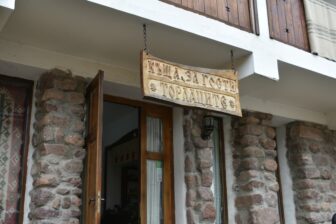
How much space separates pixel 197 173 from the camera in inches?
195

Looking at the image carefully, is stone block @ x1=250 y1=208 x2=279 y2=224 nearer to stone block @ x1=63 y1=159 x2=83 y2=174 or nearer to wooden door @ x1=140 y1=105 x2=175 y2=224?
wooden door @ x1=140 y1=105 x2=175 y2=224

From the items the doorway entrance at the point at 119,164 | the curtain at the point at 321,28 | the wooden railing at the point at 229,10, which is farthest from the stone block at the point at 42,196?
the curtain at the point at 321,28

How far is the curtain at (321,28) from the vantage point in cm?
517

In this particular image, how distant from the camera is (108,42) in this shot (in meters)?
4.15

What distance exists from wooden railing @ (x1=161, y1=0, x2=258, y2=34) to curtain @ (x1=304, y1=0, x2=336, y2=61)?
35.4 inches

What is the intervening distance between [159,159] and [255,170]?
1.24 meters

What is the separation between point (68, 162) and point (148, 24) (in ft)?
4.87

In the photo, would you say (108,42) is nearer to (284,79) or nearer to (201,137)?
(201,137)

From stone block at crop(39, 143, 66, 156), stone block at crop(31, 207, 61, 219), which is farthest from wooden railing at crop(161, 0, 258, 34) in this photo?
stone block at crop(31, 207, 61, 219)

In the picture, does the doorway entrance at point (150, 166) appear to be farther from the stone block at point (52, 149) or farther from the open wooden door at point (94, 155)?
the stone block at point (52, 149)

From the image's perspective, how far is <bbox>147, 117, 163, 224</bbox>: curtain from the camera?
4.85 meters

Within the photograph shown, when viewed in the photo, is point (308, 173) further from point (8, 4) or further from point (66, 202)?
point (8, 4)

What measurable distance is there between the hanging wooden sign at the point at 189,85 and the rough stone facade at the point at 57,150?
92cm

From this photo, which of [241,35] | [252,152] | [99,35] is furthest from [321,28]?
[99,35]
